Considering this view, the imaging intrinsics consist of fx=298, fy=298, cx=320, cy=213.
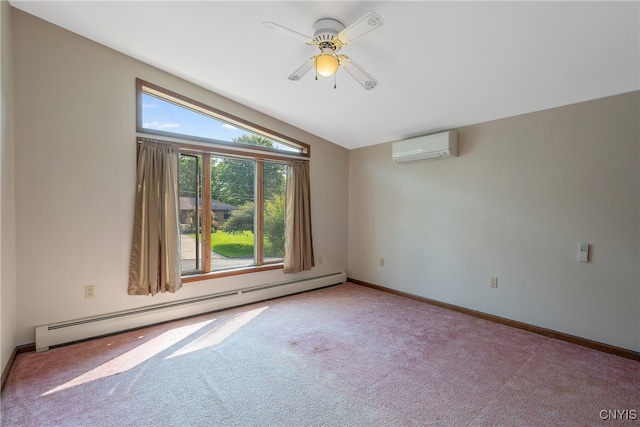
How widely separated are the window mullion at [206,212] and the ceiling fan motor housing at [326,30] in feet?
6.81

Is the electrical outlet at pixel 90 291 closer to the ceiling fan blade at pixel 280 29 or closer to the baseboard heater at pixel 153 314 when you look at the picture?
the baseboard heater at pixel 153 314

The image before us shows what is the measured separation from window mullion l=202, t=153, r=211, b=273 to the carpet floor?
28.5 inches

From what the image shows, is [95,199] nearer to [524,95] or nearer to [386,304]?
[386,304]

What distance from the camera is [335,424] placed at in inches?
67.9

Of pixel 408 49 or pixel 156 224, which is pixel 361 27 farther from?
pixel 156 224

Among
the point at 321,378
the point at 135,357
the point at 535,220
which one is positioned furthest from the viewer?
the point at 535,220

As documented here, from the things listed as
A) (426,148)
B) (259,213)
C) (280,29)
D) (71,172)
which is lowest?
(259,213)

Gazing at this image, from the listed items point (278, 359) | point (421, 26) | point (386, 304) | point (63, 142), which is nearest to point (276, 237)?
point (386, 304)

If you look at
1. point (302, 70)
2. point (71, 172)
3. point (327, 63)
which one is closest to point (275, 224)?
point (71, 172)

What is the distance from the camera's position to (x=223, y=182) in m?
3.78

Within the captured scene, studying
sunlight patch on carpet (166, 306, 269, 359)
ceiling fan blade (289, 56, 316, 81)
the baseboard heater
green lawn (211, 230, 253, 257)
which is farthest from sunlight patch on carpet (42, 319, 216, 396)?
ceiling fan blade (289, 56, 316, 81)

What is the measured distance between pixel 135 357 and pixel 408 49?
131 inches

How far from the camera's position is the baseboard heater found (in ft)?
8.61

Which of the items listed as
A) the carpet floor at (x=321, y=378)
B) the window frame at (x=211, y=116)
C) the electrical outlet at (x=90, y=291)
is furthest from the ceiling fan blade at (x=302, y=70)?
the electrical outlet at (x=90, y=291)
